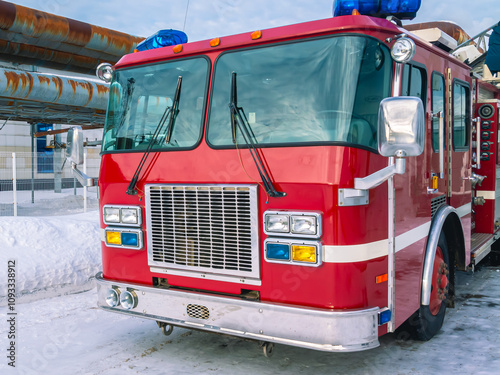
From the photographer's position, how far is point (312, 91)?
11.3 feet

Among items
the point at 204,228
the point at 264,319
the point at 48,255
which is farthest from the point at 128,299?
the point at 48,255

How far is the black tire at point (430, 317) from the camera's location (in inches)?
167

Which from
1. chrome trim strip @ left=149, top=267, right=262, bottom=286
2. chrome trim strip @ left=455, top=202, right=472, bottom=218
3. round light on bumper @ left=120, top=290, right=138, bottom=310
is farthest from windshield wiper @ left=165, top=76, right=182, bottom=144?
chrome trim strip @ left=455, top=202, right=472, bottom=218

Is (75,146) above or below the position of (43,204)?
above

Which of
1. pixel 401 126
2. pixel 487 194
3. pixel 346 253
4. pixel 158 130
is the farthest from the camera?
pixel 487 194

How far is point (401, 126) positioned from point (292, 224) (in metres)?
0.92

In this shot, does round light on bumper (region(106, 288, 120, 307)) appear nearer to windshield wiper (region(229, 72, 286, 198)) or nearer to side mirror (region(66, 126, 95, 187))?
side mirror (region(66, 126, 95, 187))

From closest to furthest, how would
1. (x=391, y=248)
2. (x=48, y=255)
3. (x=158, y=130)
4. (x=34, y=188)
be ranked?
(x=391, y=248) < (x=158, y=130) < (x=48, y=255) < (x=34, y=188)

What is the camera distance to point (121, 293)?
405cm

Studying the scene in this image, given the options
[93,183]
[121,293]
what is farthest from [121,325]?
[93,183]

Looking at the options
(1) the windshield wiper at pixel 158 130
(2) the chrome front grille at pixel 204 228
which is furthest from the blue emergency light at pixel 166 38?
(2) the chrome front grille at pixel 204 228

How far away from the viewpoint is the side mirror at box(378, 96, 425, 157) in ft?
9.64

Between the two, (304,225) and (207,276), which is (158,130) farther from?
(304,225)

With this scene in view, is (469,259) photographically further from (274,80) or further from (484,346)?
(274,80)
